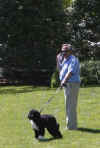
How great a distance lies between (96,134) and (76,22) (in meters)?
20.4

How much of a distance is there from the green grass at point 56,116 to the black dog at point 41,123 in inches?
7.3

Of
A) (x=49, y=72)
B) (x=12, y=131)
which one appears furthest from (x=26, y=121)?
(x=49, y=72)

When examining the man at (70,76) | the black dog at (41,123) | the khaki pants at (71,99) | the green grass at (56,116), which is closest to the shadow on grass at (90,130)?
the green grass at (56,116)

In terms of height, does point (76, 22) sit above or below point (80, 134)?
above

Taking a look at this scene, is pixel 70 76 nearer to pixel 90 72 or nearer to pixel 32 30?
pixel 90 72

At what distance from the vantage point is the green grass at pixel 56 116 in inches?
324

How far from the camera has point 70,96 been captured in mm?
9000

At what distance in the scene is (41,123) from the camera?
8164 mm

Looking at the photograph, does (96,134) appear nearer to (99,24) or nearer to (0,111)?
(0,111)

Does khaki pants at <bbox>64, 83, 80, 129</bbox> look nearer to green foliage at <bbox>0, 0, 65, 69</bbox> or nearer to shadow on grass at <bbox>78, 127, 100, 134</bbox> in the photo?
shadow on grass at <bbox>78, 127, 100, 134</bbox>

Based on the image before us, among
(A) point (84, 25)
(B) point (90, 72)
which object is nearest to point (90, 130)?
(B) point (90, 72)

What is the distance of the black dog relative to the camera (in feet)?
26.6

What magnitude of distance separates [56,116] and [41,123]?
11.6 ft

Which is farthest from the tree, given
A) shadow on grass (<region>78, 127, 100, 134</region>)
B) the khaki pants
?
the khaki pants
